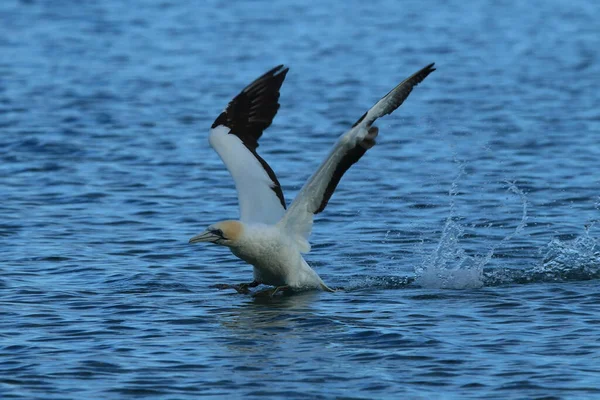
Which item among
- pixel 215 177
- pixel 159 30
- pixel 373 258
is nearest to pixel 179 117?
pixel 215 177

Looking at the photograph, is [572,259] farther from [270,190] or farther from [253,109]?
[253,109]

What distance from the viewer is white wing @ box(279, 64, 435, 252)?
10.1 metres

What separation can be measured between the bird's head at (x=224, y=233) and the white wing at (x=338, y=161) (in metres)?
0.46

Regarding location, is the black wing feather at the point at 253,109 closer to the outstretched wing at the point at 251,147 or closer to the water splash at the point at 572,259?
the outstretched wing at the point at 251,147

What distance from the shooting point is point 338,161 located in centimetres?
1029

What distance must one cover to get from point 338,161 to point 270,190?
1.38 metres

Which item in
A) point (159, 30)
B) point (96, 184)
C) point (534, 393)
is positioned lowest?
point (534, 393)

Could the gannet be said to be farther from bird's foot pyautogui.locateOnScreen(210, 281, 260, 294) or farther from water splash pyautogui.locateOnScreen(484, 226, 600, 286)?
water splash pyautogui.locateOnScreen(484, 226, 600, 286)

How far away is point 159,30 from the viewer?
32562 mm

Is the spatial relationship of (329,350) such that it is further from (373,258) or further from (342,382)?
(373,258)

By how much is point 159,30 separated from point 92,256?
20.7 m

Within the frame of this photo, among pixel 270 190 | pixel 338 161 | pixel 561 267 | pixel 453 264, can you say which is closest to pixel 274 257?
pixel 270 190

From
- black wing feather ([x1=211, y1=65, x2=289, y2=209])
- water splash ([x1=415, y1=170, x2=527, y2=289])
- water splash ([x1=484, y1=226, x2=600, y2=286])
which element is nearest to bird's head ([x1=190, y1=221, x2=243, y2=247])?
black wing feather ([x1=211, y1=65, x2=289, y2=209])

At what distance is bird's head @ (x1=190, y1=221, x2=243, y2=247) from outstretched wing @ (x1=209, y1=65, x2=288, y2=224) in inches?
17.1
